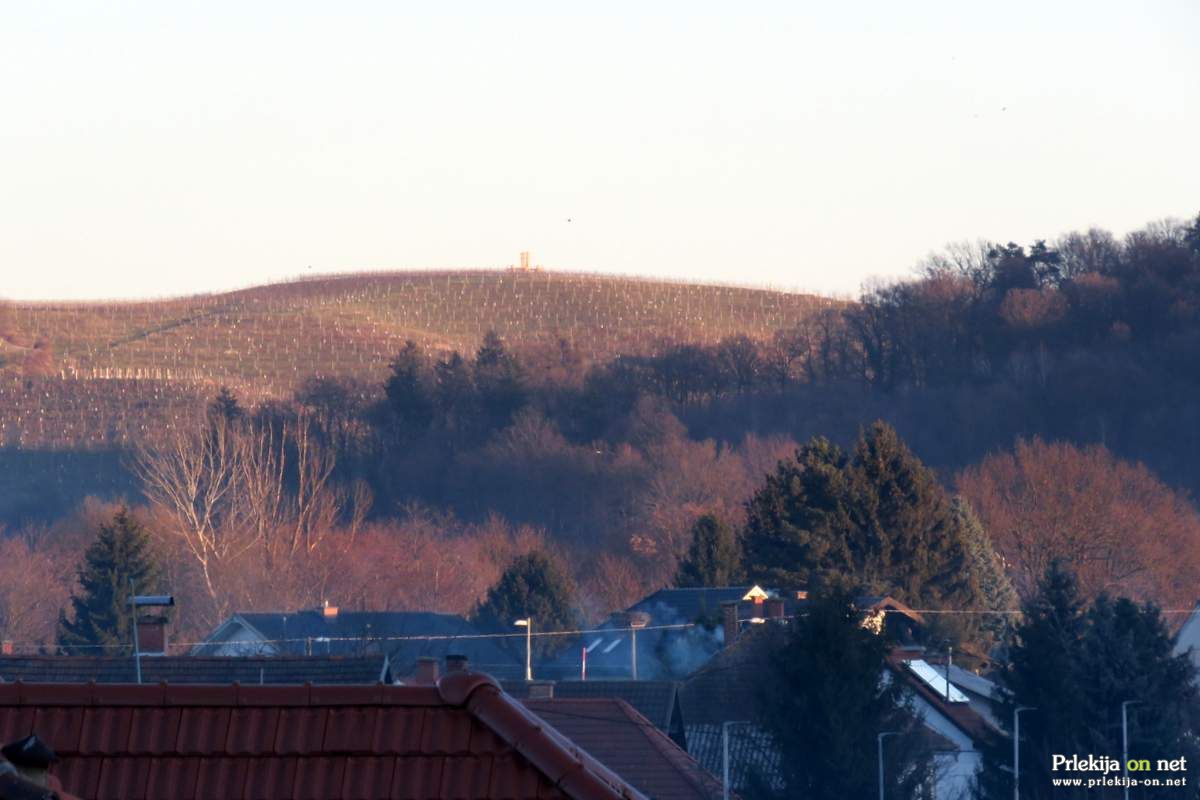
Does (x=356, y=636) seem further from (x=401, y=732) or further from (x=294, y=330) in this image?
(x=294, y=330)

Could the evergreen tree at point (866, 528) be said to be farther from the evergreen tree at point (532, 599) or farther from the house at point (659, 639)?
the evergreen tree at point (532, 599)

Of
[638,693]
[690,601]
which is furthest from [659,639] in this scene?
[638,693]

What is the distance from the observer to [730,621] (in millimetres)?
51000

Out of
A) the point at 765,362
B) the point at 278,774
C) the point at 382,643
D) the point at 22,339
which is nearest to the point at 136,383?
the point at 22,339

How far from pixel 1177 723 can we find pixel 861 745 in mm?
6014

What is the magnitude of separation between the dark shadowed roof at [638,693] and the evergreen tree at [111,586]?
85.1ft

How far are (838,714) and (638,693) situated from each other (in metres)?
4.34

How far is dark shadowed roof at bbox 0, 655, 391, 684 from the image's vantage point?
22.4 m

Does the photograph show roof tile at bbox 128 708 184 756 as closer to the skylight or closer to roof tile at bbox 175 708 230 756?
roof tile at bbox 175 708 230 756

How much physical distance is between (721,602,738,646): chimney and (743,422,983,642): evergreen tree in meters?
11.3

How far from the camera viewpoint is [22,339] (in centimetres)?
15912

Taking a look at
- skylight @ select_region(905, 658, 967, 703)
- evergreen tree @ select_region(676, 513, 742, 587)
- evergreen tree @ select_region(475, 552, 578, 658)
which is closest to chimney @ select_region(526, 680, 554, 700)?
skylight @ select_region(905, 658, 967, 703)

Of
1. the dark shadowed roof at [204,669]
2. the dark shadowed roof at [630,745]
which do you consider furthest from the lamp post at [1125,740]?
the dark shadowed roof at [204,669]

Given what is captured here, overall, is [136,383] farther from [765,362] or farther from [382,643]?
[382,643]
